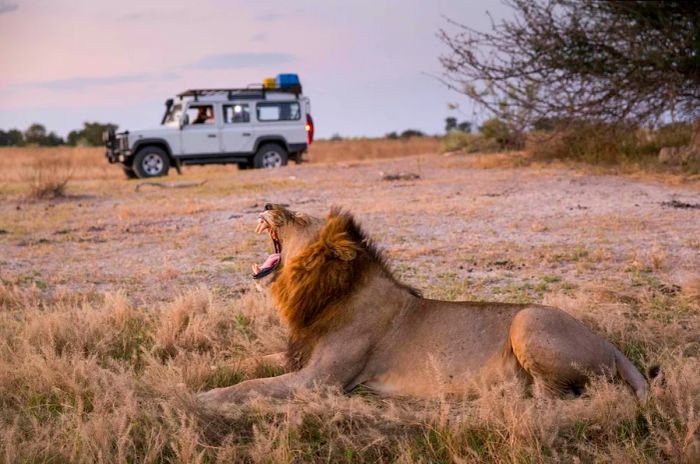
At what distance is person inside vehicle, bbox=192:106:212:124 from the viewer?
23438mm

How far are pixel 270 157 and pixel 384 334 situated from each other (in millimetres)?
20198

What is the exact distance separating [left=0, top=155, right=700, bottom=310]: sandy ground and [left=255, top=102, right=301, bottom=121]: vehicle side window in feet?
22.6

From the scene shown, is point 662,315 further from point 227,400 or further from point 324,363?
point 227,400

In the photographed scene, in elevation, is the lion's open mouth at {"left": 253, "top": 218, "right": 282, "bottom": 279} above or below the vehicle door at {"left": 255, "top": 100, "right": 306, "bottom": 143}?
below

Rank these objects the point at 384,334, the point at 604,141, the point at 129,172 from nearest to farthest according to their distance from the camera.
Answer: the point at 384,334 → the point at 604,141 → the point at 129,172

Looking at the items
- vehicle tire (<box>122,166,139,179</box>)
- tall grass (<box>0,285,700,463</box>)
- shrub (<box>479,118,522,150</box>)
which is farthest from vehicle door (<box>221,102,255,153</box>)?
tall grass (<box>0,285,700,463</box>)

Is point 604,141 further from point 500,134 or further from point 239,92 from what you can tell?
point 239,92

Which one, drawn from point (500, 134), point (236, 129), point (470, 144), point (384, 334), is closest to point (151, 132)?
point (236, 129)

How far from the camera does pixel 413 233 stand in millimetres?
10289

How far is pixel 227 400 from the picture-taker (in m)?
4.22

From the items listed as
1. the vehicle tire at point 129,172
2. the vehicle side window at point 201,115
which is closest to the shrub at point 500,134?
the vehicle side window at point 201,115

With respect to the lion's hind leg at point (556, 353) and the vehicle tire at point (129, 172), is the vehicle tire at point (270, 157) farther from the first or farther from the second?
the lion's hind leg at point (556, 353)

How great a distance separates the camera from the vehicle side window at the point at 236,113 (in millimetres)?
23562

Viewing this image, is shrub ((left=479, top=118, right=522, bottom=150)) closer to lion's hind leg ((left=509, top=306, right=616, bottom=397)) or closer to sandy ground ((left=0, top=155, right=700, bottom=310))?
sandy ground ((left=0, top=155, right=700, bottom=310))
